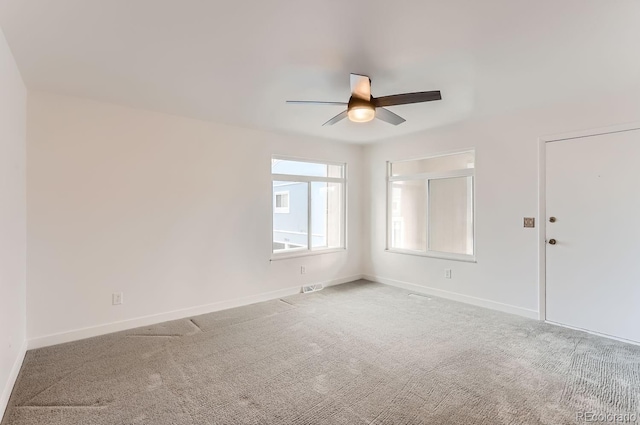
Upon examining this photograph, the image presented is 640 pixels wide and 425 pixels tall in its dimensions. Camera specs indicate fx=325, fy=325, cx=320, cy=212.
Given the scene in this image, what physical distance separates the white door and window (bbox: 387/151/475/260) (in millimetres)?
976

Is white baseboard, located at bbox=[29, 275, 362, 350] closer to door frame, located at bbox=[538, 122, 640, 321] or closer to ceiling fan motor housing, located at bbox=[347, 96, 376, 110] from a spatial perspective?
ceiling fan motor housing, located at bbox=[347, 96, 376, 110]

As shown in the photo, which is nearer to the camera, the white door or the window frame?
the white door

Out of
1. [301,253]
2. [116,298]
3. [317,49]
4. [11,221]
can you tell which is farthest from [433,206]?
[11,221]

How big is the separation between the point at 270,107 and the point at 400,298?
3103 millimetres

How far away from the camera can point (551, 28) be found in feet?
6.63

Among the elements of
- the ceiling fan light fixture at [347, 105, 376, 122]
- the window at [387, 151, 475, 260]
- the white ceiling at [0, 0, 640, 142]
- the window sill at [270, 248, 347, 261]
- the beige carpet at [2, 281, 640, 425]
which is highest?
the white ceiling at [0, 0, 640, 142]

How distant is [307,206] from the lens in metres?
5.21

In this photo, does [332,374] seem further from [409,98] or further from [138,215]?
[138,215]

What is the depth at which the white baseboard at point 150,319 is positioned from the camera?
309cm

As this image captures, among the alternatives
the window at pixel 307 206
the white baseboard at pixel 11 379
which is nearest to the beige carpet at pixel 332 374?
the white baseboard at pixel 11 379

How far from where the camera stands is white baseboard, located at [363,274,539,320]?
386 centimetres

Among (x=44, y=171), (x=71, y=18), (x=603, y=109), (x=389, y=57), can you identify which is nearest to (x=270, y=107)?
(x=389, y=57)

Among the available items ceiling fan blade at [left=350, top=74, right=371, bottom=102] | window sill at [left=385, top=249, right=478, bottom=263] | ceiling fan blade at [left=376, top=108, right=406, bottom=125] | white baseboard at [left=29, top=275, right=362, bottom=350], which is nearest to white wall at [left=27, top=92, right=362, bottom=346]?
white baseboard at [left=29, top=275, right=362, bottom=350]

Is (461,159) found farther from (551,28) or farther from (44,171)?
(44,171)
